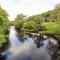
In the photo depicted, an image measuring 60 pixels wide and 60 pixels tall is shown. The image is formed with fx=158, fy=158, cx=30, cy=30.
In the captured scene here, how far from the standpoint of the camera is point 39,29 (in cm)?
5472

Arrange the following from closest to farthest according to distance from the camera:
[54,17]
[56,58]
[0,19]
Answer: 1. [56,58]
2. [0,19]
3. [54,17]

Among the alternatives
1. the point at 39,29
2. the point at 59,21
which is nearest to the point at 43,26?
the point at 39,29

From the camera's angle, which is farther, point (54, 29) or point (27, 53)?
point (54, 29)

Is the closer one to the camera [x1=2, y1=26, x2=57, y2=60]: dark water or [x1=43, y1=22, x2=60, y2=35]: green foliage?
[x1=2, y1=26, x2=57, y2=60]: dark water

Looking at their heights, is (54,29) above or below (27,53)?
above

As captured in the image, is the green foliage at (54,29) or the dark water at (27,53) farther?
the green foliage at (54,29)

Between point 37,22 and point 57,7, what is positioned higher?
point 57,7

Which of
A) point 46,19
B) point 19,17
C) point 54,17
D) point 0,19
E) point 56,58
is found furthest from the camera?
point 19,17

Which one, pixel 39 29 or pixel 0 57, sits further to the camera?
→ pixel 39 29

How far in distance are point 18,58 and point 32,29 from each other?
113 ft

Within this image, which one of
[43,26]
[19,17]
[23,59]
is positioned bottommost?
[23,59]

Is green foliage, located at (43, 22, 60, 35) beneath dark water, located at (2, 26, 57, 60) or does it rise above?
above

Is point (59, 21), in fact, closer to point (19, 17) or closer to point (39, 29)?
point (39, 29)

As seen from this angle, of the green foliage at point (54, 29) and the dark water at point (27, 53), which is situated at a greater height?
the green foliage at point (54, 29)
